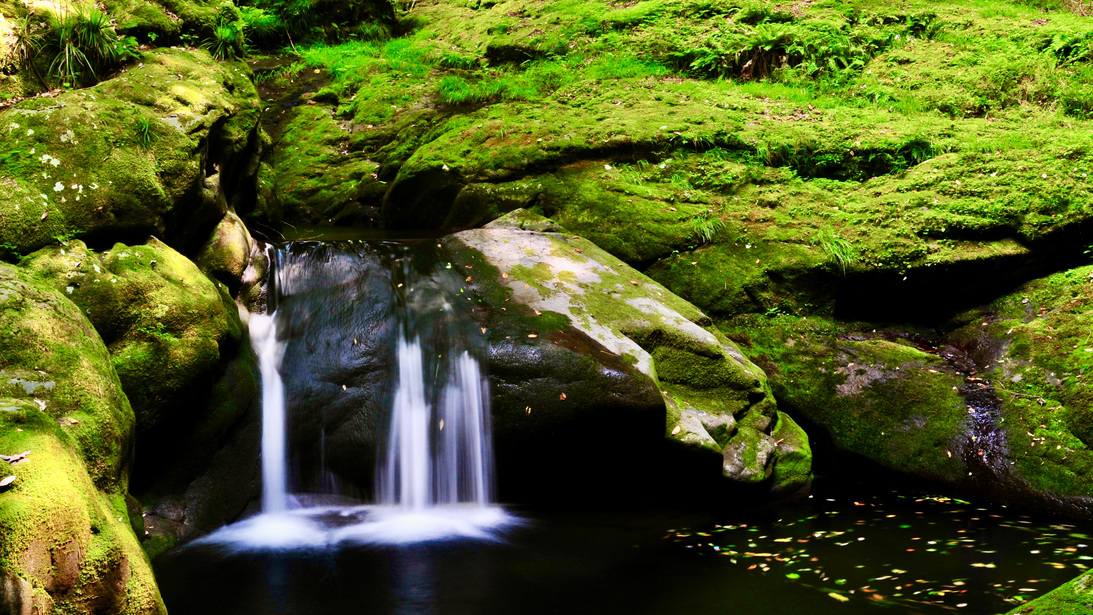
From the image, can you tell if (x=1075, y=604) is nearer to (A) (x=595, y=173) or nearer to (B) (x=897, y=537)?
(B) (x=897, y=537)

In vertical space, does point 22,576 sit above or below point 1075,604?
above

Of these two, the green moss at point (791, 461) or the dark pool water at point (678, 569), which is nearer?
the dark pool water at point (678, 569)

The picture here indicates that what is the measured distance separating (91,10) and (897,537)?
348 inches

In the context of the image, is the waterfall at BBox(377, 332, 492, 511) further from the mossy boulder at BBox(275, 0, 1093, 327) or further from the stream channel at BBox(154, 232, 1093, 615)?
the mossy boulder at BBox(275, 0, 1093, 327)

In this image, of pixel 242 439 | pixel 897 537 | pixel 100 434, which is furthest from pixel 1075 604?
pixel 242 439

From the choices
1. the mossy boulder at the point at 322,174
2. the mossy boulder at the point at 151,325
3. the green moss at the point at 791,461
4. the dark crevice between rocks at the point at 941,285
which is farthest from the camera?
the mossy boulder at the point at 322,174

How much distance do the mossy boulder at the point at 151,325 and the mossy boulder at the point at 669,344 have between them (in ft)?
8.86

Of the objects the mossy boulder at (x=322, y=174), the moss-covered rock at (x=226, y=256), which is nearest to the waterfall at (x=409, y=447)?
the moss-covered rock at (x=226, y=256)

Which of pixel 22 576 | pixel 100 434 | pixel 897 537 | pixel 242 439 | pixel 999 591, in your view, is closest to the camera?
pixel 22 576

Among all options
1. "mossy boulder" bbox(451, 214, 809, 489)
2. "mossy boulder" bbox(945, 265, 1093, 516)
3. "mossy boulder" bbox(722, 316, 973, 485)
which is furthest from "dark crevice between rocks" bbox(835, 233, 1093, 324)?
"mossy boulder" bbox(451, 214, 809, 489)

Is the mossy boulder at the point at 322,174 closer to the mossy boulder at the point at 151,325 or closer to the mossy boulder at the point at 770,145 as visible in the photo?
the mossy boulder at the point at 770,145

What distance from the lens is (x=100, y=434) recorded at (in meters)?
3.83

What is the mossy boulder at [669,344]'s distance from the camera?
Answer: 6.23 metres

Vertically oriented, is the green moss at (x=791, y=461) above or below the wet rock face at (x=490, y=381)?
below
